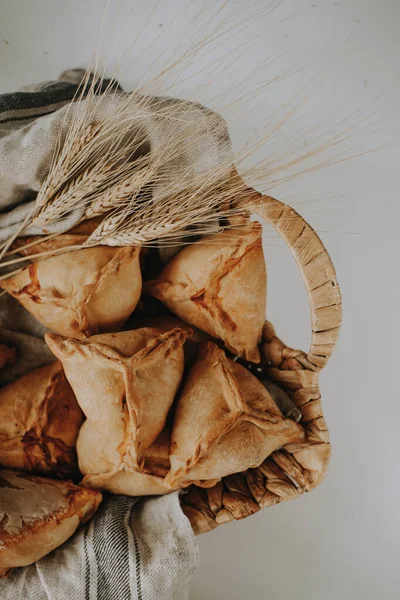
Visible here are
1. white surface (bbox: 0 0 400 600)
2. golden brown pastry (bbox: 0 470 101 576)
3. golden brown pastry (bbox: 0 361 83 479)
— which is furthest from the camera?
A: white surface (bbox: 0 0 400 600)

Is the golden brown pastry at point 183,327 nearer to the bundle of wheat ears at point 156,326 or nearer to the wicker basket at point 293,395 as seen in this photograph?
the bundle of wheat ears at point 156,326

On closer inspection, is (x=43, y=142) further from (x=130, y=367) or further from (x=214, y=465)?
(x=214, y=465)

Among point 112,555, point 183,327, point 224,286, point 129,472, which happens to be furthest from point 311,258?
point 112,555

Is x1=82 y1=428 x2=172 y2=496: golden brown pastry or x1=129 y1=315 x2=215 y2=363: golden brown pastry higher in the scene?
x1=129 y1=315 x2=215 y2=363: golden brown pastry

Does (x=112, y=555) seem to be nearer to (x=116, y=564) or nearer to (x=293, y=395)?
(x=116, y=564)

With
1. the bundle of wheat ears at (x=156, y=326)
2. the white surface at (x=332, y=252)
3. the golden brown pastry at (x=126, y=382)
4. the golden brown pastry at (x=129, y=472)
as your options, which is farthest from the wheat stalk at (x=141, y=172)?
the white surface at (x=332, y=252)

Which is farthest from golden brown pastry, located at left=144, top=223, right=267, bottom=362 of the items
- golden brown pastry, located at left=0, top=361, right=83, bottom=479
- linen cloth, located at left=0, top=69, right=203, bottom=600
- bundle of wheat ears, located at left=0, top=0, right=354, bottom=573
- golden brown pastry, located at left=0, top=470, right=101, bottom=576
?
golden brown pastry, located at left=0, top=470, right=101, bottom=576

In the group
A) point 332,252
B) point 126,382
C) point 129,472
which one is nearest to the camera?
point 126,382

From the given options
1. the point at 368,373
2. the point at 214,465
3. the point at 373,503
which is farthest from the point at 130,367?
the point at 373,503

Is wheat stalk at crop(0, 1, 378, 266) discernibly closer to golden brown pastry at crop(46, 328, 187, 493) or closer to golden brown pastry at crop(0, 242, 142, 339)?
golden brown pastry at crop(0, 242, 142, 339)
